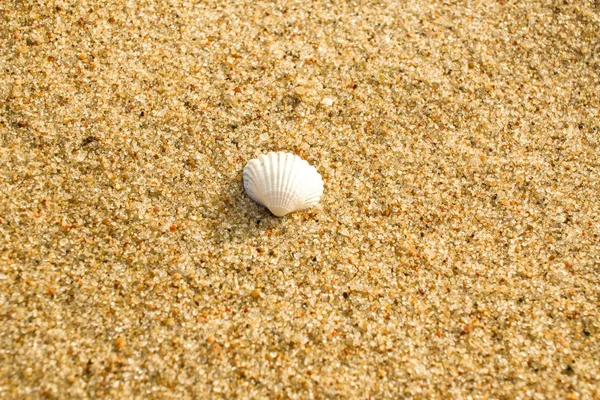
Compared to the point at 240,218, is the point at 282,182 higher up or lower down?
higher up

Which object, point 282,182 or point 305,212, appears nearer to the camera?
point 282,182

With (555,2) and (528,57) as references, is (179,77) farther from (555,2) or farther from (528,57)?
(555,2)

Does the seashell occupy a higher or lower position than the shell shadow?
higher

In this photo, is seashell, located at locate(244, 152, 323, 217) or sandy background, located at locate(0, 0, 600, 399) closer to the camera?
sandy background, located at locate(0, 0, 600, 399)

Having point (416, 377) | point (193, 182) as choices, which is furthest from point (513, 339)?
point (193, 182)

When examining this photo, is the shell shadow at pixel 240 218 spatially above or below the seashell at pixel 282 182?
below
